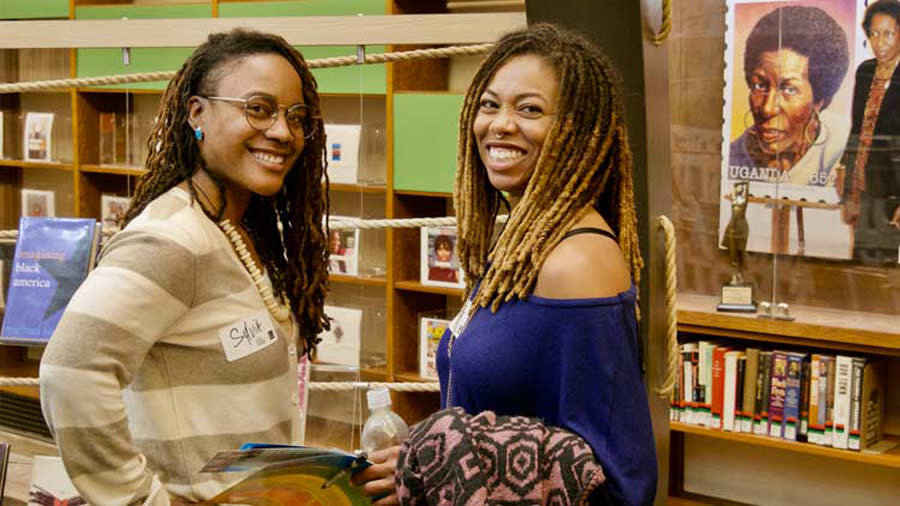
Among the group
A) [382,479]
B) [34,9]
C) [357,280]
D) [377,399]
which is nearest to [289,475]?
[382,479]

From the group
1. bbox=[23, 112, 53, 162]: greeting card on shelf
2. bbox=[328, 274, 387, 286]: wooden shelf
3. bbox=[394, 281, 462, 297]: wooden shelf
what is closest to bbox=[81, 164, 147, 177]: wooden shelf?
bbox=[23, 112, 53, 162]: greeting card on shelf

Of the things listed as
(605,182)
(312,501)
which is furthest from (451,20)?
(312,501)

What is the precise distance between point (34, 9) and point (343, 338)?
357cm

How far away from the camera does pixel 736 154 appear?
4289 mm

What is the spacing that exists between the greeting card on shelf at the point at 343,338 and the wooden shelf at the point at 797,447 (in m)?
1.12

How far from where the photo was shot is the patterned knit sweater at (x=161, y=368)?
140 centimetres

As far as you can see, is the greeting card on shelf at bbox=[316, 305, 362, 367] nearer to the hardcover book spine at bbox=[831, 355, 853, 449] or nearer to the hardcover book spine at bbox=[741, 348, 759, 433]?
the hardcover book spine at bbox=[741, 348, 759, 433]

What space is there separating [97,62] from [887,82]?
246 centimetres

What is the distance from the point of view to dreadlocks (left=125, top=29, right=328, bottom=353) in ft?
5.26

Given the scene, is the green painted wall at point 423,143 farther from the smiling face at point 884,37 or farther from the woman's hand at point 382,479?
the woman's hand at point 382,479

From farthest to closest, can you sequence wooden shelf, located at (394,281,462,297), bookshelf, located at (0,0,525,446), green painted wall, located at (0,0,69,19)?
green painted wall, located at (0,0,69,19) → wooden shelf, located at (394,281,462,297) → bookshelf, located at (0,0,525,446)

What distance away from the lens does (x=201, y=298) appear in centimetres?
149

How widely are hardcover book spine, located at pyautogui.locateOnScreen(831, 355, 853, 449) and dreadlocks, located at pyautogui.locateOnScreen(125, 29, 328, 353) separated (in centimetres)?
254

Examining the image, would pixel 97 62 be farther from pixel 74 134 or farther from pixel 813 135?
pixel 813 135
